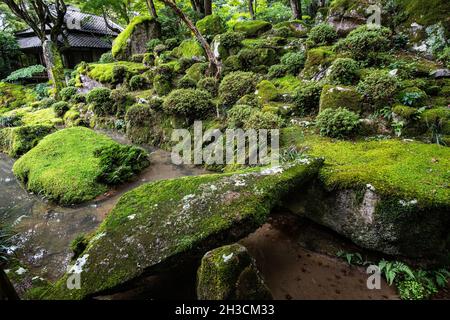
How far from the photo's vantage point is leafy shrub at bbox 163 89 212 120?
960cm

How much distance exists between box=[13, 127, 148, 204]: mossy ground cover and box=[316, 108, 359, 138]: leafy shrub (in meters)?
6.25

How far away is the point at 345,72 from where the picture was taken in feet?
25.5

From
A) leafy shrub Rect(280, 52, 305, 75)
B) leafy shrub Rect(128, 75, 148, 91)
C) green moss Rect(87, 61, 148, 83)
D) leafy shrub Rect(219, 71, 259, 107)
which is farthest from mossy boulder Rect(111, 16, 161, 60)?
leafy shrub Rect(280, 52, 305, 75)

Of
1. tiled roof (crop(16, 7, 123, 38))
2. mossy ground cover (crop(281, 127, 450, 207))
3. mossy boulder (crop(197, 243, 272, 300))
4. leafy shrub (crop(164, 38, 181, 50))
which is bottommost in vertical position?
mossy boulder (crop(197, 243, 272, 300))

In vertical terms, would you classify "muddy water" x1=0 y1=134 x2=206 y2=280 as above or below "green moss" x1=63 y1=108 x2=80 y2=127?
below

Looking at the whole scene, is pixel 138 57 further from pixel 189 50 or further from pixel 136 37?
pixel 189 50

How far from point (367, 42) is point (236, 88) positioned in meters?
4.52

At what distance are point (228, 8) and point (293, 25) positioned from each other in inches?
411

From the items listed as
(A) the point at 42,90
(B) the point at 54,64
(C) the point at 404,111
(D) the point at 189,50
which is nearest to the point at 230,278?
(C) the point at 404,111

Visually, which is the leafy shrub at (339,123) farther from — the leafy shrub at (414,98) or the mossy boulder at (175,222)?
the mossy boulder at (175,222)

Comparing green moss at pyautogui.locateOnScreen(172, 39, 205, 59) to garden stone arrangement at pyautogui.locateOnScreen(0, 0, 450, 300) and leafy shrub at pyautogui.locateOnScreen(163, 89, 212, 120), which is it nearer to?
garden stone arrangement at pyautogui.locateOnScreen(0, 0, 450, 300)

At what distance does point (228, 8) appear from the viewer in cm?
2169
